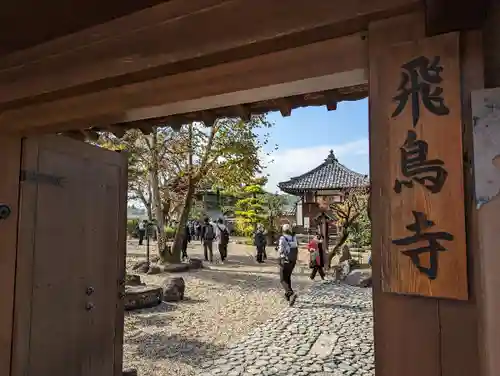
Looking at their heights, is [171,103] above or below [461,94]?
above

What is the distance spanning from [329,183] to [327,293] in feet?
34.8

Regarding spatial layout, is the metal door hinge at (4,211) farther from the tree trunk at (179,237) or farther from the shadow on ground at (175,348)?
the tree trunk at (179,237)

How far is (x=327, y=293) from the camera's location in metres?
8.38

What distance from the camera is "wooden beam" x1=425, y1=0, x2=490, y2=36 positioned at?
3.30 feet

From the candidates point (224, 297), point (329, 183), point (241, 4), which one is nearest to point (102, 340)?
point (241, 4)

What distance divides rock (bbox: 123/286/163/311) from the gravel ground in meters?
0.17

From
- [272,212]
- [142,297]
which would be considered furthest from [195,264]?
[272,212]

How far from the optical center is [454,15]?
1033 mm

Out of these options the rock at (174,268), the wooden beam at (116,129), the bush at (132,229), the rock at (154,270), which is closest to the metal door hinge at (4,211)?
the wooden beam at (116,129)

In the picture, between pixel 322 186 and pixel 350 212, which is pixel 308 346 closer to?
pixel 350 212

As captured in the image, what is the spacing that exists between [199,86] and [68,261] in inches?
71.3

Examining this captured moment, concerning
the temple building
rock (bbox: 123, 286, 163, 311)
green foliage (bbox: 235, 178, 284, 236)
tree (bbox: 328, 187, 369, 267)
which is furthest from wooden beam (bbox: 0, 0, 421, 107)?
green foliage (bbox: 235, 178, 284, 236)

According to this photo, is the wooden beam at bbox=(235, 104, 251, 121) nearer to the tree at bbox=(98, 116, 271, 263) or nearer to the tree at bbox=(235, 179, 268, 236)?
the tree at bbox=(98, 116, 271, 263)

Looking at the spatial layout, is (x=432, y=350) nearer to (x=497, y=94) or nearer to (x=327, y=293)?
(x=497, y=94)
